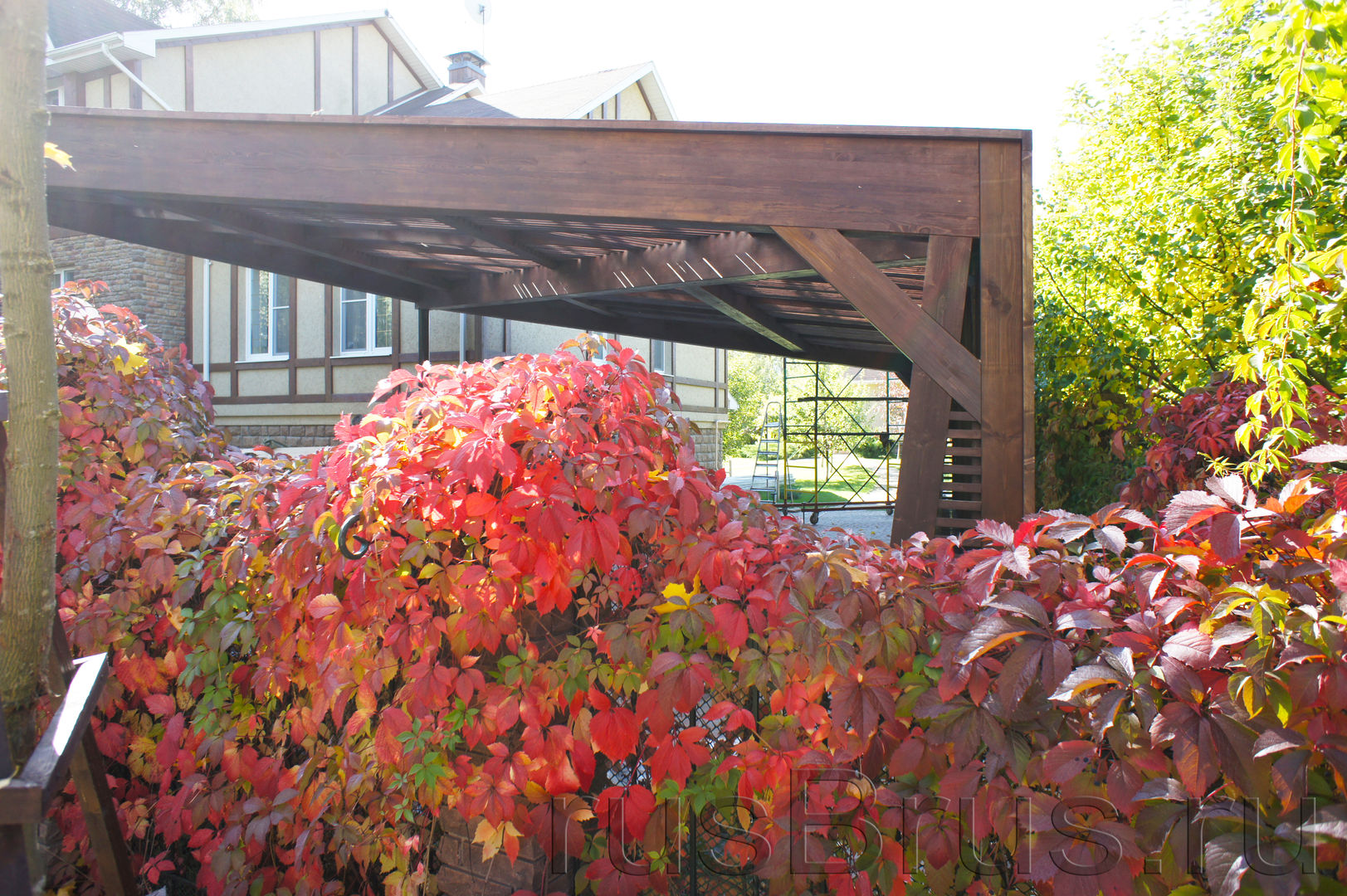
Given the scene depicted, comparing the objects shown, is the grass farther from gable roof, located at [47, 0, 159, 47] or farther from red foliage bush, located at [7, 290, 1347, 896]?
red foliage bush, located at [7, 290, 1347, 896]

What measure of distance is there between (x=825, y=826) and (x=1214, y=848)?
2.09 feet

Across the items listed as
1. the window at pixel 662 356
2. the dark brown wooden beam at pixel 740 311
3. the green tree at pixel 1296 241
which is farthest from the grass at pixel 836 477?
the green tree at pixel 1296 241

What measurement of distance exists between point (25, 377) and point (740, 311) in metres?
4.92

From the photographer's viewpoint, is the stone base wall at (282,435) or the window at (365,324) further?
the stone base wall at (282,435)

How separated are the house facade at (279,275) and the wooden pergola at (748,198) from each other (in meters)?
4.66

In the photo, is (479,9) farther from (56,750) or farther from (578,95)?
(56,750)

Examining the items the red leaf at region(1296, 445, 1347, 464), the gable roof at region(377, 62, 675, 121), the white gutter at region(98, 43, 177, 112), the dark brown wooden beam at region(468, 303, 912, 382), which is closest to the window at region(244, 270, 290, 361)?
the white gutter at region(98, 43, 177, 112)

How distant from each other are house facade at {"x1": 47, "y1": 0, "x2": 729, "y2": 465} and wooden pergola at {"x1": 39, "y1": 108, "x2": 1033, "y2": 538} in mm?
4664

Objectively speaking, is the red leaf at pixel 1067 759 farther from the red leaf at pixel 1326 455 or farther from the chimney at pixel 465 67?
the chimney at pixel 465 67

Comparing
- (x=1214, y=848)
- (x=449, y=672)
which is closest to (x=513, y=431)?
(x=449, y=672)

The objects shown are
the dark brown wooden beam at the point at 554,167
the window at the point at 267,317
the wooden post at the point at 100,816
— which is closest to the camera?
the wooden post at the point at 100,816

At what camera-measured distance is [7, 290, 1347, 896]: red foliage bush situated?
3.84ft

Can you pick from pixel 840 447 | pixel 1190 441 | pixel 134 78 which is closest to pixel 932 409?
pixel 1190 441

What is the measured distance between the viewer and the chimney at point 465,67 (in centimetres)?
1388
